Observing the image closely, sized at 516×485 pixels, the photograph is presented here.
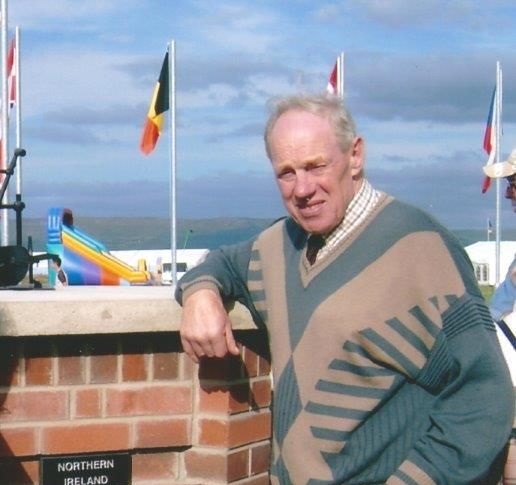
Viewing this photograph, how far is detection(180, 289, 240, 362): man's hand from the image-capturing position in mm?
2910

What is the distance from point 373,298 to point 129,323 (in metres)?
0.74

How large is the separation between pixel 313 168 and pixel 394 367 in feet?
1.68

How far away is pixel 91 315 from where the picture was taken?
305 centimetres

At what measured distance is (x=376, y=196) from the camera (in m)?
2.84

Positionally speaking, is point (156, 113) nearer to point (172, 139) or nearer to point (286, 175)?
point (172, 139)

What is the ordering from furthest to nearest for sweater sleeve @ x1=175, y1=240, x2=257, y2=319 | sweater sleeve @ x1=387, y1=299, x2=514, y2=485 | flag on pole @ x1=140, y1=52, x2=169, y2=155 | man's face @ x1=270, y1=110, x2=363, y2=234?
1. flag on pole @ x1=140, y1=52, x2=169, y2=155
2. sweater sleeve @ x1=175, y1=240, x2=257, y2=319
3. man's face @ x1=270, y1=110, x2=363, y2=234
4. sweater sleeve @ x1=387, y1=299, x2=514, y2=485

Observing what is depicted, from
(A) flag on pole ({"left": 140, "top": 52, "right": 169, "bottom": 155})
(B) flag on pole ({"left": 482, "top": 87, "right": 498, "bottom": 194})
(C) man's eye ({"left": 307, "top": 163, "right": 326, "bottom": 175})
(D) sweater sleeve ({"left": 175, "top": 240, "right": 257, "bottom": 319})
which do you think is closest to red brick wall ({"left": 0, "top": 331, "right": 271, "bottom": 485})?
(D) sweater sleeve ({"left": 175, "top": 240, "right": 257, "bottom": 319})

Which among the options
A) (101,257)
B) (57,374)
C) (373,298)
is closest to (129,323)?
(57,374)

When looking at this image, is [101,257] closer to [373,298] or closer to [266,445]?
[266,445]

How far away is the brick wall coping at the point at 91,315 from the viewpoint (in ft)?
9.87

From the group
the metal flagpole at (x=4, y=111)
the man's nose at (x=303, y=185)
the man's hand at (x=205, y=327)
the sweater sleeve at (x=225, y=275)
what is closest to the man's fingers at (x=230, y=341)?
the man's hand at (x=205, y=327)

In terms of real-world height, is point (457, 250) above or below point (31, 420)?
above

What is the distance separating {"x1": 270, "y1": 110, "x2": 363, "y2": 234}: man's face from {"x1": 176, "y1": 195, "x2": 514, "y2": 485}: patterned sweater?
0.09 meters

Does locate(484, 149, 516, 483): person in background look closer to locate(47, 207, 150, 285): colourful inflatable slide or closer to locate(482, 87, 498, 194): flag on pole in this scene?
locate(47, 207, 150, 285): colourful inflatable slide
